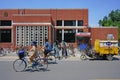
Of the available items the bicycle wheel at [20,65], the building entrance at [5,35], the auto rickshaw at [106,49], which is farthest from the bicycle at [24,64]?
the building entrance at [5,35]

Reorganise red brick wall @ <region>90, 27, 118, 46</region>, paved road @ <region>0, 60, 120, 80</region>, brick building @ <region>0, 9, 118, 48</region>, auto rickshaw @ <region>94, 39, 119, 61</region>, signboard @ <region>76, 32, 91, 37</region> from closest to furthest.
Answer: paved road @ <region>0, 60, 120, 80</region>, auto rickshaw @ <region>94, 39, 119, 61</region>, signboard @ <region>76, 32, 91, 37</region>, brick building @ <region>0, 9, 118, 48</region>, red brick wall @ <region>90, 27, 118, 46</region>

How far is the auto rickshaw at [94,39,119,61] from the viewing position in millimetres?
24781

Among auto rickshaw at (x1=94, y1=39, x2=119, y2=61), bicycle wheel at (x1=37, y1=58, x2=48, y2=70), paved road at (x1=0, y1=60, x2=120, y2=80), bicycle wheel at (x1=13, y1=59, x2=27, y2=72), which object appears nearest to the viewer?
paved road at (x1=0, y1=60, x2=120, y2=80)

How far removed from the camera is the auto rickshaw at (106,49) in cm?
2478

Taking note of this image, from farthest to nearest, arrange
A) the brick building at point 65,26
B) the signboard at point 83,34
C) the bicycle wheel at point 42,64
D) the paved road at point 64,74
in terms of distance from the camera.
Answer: the brick building at point 65,26
the signboard at point 83,34
the bicycle wheel at point 42,64
the paved road at point 64,74

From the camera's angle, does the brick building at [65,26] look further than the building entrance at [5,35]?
Yes

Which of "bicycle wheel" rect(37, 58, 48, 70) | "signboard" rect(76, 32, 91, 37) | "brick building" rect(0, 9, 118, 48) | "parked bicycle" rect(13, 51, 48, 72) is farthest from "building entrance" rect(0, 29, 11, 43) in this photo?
"parked bicycle" rect(13, 51, 48, 72)

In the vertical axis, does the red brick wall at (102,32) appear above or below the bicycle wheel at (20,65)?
above


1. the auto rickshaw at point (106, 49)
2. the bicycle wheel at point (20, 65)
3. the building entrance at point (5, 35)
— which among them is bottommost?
the bicycle wheel at point (20, 65)

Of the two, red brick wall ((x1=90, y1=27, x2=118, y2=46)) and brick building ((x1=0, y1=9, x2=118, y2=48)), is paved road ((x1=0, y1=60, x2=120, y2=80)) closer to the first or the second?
brick building ((x1=0, y1=9, x2=118, y2=48))

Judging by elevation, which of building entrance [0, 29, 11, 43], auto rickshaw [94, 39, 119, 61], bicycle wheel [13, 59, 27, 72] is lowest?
bicycle wheel [13, 59, 27, 72]

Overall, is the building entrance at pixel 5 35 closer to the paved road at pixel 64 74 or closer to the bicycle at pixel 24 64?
the paved road at pixel 64 74

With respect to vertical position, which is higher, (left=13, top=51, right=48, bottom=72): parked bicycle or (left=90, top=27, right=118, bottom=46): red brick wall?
(left=90, top=27, right=118, bottom=46): red brick wall

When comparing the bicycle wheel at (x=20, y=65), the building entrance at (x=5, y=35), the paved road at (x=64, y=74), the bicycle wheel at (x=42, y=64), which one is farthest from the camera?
the building entrance at (x=5, y=35)
